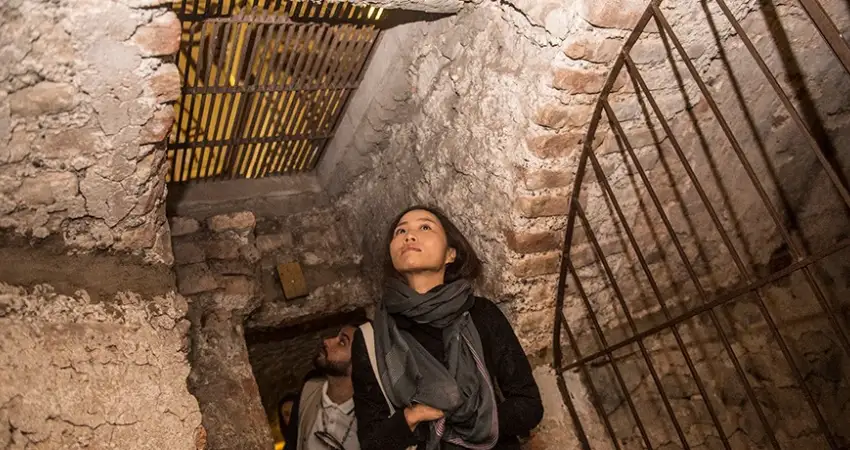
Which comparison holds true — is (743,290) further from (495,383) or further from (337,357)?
(337,357)

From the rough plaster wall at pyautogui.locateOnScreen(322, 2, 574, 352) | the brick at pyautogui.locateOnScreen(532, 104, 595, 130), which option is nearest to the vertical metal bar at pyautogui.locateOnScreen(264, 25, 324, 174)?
the rough plaster wall at pyautogui.locateOnScreen(322, 2, 574, 352)

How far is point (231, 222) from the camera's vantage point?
2.66 metres

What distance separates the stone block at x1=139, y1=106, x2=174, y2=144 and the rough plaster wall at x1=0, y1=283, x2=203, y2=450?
472 mm

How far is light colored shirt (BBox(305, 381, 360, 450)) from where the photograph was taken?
2389 millimetres

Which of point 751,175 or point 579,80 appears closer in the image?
point 751,175

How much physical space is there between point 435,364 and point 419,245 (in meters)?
0.38

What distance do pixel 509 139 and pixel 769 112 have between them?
95 cm

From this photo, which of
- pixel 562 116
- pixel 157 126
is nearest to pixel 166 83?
pixel 157 126

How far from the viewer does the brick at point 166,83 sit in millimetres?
1593

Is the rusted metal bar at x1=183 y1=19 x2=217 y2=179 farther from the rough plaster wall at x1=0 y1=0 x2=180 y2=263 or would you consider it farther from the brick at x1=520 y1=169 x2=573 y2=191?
the brick at x1=520 y1=169 x2=573 y2=191

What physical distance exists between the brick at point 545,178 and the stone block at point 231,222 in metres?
1.21

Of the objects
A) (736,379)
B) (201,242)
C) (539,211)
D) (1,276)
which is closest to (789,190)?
(736,379)

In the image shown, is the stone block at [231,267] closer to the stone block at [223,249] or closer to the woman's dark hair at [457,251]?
the stone block at [223,249]

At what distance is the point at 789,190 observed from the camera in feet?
8.64
